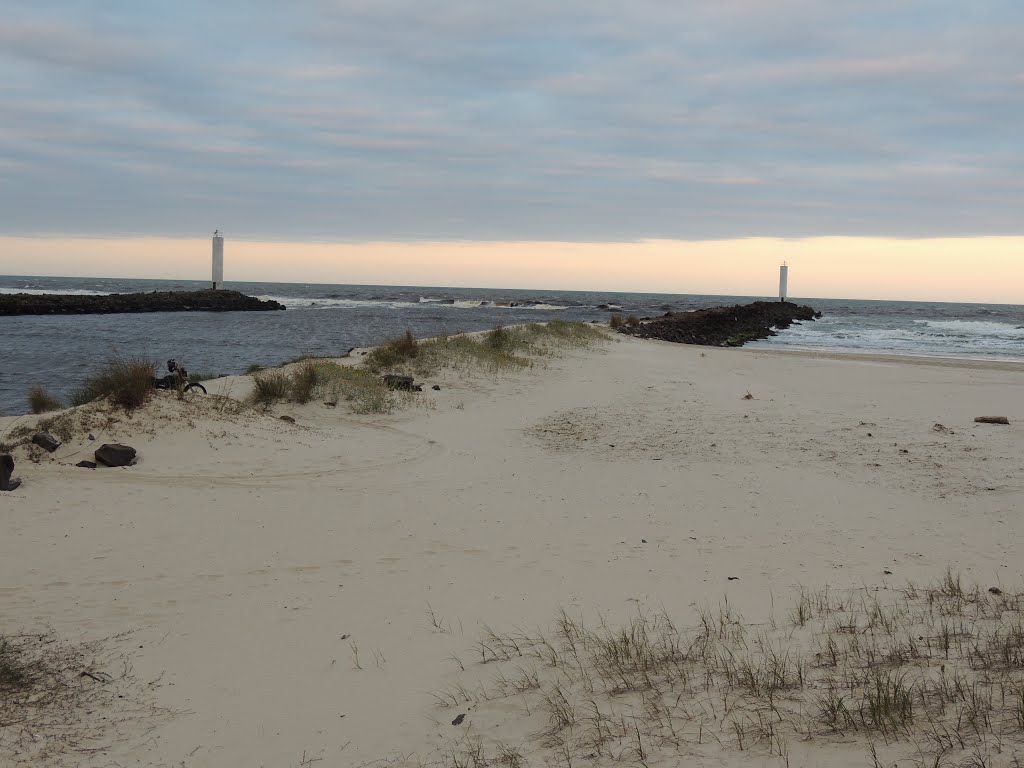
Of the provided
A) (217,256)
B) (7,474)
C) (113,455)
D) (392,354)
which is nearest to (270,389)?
(113,455)

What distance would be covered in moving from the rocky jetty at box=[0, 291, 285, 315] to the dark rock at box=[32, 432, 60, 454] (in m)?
42.2

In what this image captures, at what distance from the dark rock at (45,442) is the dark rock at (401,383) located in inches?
224

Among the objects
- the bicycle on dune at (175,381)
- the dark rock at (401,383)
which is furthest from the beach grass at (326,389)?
the bicycle on dune at (175,381)

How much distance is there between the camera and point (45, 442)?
307 inches

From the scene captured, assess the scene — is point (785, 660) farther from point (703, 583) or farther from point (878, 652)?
point (703, 583)

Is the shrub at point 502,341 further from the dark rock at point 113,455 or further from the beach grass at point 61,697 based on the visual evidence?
the beach grass at point 61,697

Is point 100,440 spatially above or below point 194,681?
above

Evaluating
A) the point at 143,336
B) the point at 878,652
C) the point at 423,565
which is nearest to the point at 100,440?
the point at 423,565

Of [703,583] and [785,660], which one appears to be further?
[703,583]

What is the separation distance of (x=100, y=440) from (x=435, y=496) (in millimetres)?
3602

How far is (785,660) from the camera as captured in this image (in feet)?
12.3

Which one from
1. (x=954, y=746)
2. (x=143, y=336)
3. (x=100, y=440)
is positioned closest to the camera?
(x=954, y=746)

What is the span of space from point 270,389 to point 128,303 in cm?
4586

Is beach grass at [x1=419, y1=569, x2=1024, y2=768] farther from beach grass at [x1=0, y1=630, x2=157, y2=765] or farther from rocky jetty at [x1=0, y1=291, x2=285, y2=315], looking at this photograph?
rocky jetty at [x1=0, y1=291, x2=285, y2=315]
